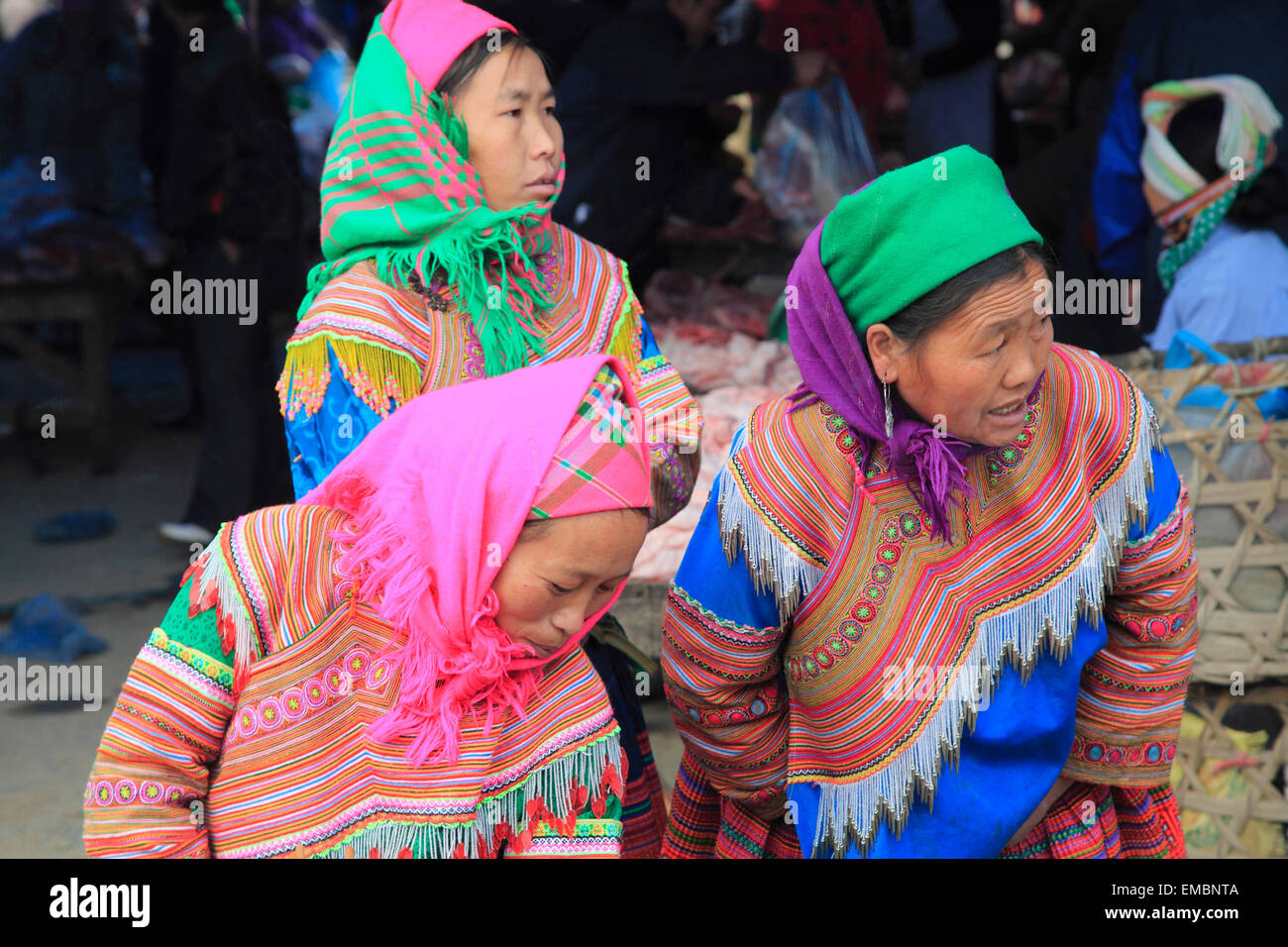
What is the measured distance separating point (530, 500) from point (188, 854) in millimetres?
615

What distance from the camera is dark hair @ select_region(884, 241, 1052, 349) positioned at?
1724 millimetres

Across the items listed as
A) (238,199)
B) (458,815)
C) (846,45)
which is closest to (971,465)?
(458,815)

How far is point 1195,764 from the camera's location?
297 centimetres

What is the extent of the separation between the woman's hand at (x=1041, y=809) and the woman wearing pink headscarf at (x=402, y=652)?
0.68m

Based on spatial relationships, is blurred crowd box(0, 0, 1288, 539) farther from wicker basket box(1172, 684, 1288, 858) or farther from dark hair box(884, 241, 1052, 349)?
dark hair box(884, 241, 1052, 349)

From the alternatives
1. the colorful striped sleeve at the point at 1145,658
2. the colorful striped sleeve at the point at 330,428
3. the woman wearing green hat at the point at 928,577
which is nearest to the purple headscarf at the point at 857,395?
the woman wearing green hat at the point at 928,577

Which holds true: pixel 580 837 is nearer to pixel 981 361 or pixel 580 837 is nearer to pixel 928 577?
pixel 928 577

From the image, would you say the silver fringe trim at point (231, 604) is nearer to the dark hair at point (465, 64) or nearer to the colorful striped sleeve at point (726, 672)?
the colorful striped sleeve at point (726, 672)

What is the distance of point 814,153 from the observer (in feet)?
16.5

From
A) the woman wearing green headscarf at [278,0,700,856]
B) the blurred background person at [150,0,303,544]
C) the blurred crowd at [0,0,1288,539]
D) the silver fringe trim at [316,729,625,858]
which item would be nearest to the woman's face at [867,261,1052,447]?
the woman wearing green headscarf at [278,0,700,856]

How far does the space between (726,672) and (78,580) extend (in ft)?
11.7

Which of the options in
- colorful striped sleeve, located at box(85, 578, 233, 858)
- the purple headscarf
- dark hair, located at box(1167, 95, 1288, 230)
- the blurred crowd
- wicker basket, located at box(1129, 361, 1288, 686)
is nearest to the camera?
colorful striped sleeve, located at box(85, 578, 233, 858)

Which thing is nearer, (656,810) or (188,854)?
(188,854)

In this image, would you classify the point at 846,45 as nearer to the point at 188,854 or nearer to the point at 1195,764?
the point at 1195,764
